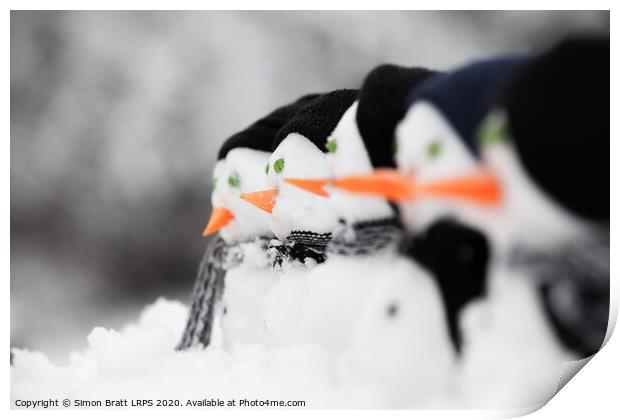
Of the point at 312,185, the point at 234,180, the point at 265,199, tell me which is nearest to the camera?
the point at 312,185

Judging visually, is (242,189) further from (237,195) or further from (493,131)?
(493,131)

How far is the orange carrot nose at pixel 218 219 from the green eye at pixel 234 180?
0.06m

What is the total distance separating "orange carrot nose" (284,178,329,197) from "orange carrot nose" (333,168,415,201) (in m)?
0.14

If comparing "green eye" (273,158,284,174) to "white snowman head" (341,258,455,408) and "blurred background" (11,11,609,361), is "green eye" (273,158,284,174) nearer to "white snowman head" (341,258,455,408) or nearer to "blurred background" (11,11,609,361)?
"blurred background" (11,11,609,361)

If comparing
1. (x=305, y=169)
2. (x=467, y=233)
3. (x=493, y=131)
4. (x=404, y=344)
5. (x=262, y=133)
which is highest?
(x=262, y=133)

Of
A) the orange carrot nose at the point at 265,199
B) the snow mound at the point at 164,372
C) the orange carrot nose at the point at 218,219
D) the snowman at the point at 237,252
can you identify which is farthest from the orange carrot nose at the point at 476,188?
the orange carrot nose at the point at 218,219

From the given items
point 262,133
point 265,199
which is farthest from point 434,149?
point 262,133

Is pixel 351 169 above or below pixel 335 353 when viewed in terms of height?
above

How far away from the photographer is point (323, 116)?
1155mm

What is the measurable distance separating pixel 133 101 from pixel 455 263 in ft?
2.41

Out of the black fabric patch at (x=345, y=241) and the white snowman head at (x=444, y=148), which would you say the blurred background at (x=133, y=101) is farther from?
the black fabric patch at (x=345, y=241)

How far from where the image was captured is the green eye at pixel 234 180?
1.39 metres
